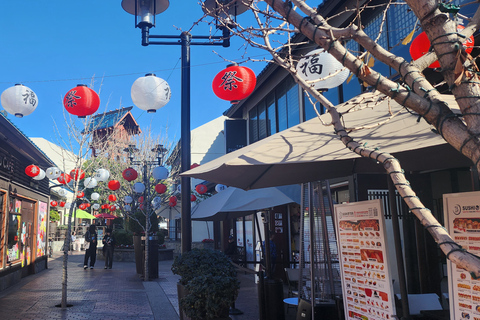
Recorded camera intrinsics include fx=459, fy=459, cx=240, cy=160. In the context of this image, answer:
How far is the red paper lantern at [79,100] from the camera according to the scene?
818 cm

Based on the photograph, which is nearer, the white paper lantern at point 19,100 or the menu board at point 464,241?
the menu board at point 464,241

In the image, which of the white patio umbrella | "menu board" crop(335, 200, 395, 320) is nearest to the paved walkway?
the white patio umbrella

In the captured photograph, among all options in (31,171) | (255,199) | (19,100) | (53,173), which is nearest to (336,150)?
(255,199)

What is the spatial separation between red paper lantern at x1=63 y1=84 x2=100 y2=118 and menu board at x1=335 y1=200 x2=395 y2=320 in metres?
5.18

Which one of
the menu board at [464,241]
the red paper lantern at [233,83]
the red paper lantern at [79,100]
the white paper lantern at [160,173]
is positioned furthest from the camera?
the white paper lantern at [160,173]

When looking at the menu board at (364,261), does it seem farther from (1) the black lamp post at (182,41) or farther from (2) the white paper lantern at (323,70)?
(1) the black lamp post at (182,41)

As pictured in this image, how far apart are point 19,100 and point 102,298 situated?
5340 millimetres

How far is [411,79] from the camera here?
8.64 ft

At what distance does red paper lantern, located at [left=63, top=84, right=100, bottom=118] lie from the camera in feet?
26.8

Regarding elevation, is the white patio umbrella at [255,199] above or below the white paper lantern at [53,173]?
below

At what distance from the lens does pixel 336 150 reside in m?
3.96

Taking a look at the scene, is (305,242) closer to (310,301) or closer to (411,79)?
(310,301)

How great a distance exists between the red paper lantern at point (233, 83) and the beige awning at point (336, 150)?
5.90ft

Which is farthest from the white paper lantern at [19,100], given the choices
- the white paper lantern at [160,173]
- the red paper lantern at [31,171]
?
the red paper lantern at [31,171]
